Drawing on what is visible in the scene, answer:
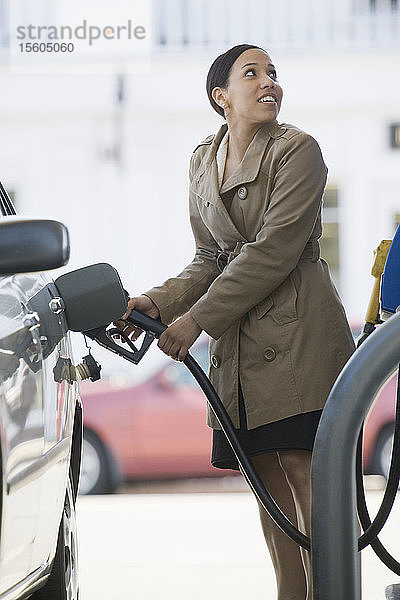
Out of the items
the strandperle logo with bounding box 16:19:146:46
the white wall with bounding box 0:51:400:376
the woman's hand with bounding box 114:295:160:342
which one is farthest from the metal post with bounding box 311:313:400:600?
the white wall with bounding box 0:51:400:376

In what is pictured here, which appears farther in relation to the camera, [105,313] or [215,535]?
[215,535]

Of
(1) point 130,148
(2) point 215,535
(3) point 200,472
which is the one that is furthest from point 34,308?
(1) point 130,148

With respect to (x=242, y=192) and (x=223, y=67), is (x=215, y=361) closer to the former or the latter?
(x=242, y=192)

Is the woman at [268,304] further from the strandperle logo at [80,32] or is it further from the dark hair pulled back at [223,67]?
the strandperle logo at [80,32]

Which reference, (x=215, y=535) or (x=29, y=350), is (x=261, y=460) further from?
(x=215, y=535)

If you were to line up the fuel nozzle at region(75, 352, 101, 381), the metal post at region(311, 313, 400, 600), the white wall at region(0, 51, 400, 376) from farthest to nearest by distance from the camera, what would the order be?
the white wall at region(0, 51, 400, 376) → the fuel nozzle at region(75, 352, 101, 381) → the metal post at region(311, 313, 400, 600)

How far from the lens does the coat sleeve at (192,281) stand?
3033 mm

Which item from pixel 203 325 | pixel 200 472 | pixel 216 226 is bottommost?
pixel 200 472

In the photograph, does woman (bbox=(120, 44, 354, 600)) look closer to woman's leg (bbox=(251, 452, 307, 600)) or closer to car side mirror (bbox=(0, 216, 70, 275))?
woman's leg (bbox=(251, 452, 307, 600))

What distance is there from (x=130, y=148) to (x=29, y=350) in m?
7.78

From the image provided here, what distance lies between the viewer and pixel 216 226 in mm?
3000

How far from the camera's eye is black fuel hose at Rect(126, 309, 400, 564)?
260 cm

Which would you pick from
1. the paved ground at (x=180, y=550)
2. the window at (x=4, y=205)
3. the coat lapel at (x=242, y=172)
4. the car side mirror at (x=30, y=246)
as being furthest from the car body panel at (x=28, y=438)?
the paved ground at (x=180, y=550)

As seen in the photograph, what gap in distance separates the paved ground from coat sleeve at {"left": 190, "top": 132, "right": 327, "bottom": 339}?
4.68ft
